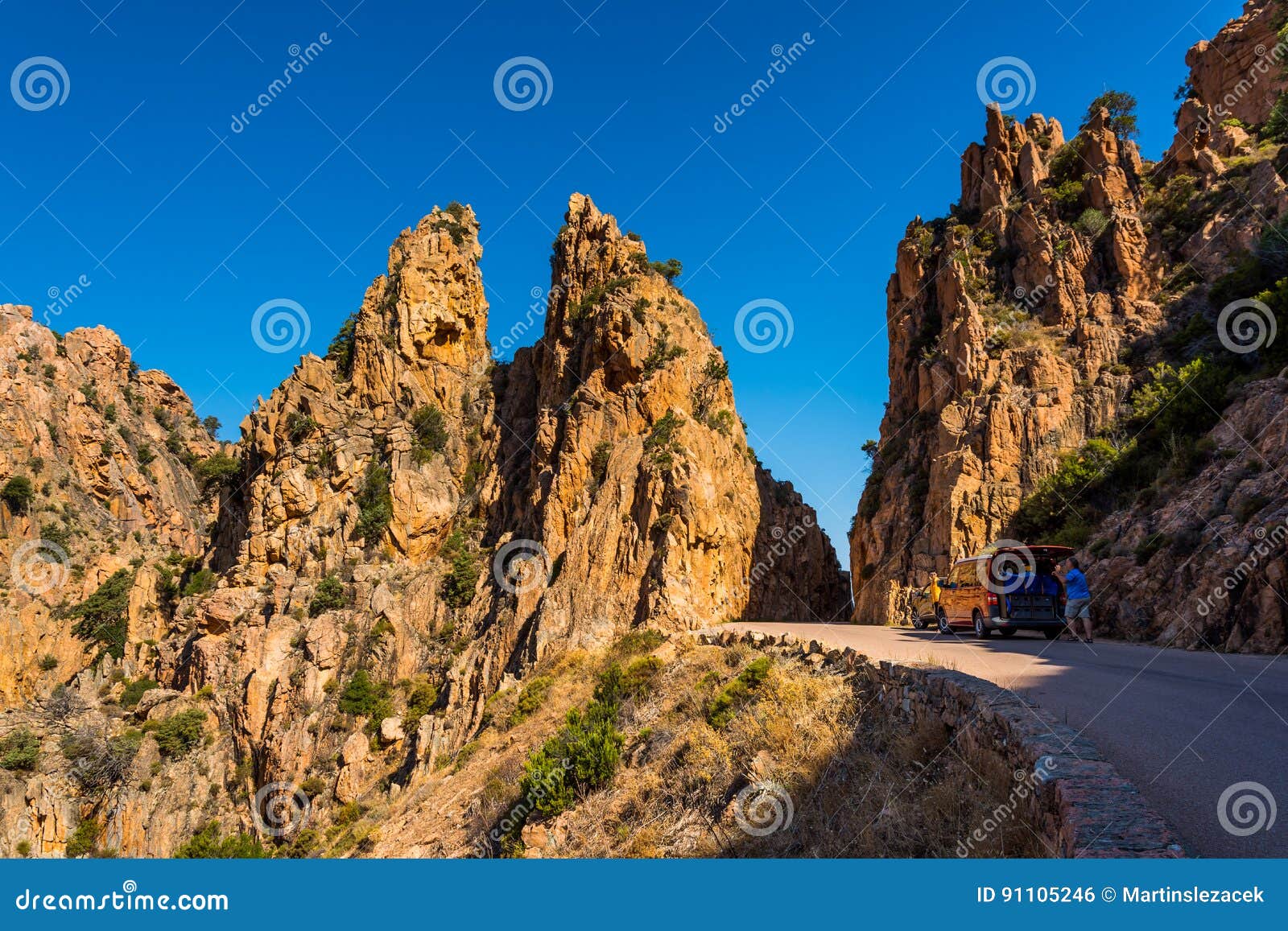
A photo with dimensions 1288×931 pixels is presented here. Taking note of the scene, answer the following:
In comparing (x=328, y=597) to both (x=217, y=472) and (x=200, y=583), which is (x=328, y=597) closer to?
(x=200, y=583)

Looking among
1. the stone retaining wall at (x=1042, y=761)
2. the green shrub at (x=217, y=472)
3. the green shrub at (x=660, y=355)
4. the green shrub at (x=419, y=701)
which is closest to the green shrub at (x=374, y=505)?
the green shrub at (x=419, y=701)

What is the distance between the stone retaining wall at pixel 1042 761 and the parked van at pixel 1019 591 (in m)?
6.95

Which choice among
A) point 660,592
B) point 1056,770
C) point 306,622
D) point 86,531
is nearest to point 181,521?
point 86,531

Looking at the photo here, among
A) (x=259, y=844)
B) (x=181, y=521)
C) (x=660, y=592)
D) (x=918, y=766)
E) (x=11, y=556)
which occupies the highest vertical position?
(x=181, y=521)

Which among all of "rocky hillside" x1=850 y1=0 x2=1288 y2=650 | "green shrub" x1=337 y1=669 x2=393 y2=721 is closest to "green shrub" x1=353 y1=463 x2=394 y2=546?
"green shrub" x1=337 y1=669 x2=393 y2=721

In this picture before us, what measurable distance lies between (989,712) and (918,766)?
1.32 meters

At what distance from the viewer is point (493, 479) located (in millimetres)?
46250

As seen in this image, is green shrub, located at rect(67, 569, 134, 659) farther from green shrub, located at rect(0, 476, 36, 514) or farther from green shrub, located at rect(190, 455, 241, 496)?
green shrub, located at rect(0, 476, 36, 514)

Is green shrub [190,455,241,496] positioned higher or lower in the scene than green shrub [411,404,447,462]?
higher

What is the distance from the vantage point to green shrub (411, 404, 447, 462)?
48.2m

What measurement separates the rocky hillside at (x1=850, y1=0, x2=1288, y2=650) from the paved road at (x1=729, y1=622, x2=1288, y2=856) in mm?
3044

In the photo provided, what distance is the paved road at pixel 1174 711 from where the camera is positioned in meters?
5.52

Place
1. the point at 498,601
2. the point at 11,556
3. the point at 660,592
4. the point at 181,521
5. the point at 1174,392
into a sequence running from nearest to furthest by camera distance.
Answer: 1. the point at 1174,392
2. the point at 660,592
3. the point at 498,601
4. the point at 11,556
5. the point at 181,521

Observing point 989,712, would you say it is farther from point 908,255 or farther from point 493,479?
point 493,479
